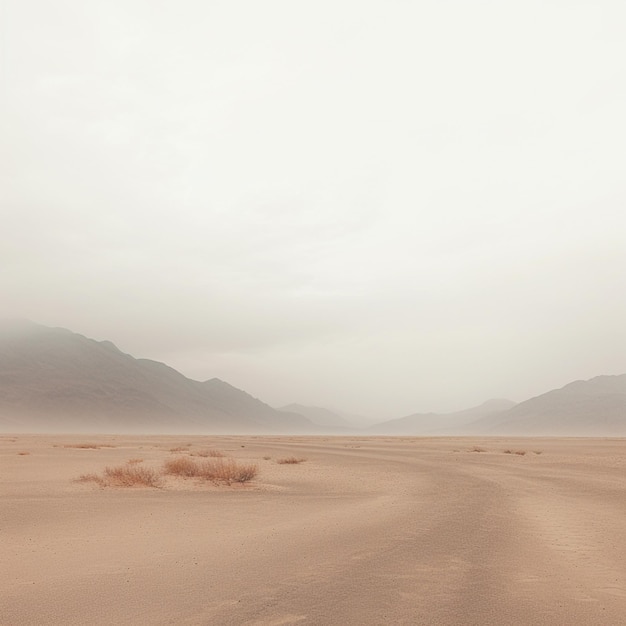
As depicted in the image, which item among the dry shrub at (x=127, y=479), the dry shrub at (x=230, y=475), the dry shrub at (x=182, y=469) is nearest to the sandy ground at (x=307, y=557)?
the dry shrub at (x=127, y=479)

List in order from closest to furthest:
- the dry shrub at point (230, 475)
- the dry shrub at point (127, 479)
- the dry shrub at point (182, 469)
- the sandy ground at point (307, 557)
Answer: the sandy ground at point (307, 557) → the dry shrub at point (127, 479) → the dry shrub at point (230, 475) → the dry shrub at point (182, 469)

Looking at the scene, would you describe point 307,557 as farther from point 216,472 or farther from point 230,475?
point 216,472

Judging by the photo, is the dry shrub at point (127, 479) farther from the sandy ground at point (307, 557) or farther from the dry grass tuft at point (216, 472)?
the dry grass tuft at point (216, 472)

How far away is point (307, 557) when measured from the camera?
7.65 metres

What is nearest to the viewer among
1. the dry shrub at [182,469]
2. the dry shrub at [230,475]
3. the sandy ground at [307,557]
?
the sandy ground at [307,557]

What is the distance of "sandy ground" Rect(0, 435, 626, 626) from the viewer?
5.53 m

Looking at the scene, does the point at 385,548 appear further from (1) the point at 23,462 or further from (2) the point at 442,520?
(1) the point at 23,462

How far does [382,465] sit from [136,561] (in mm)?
21027

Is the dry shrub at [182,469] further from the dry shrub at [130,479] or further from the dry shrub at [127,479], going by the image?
the dry shrub at [130,479]

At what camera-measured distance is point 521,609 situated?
5.57 m

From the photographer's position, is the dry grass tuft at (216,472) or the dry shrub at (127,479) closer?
the dry shrub at (127,479)

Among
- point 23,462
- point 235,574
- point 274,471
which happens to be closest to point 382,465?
point 274,471

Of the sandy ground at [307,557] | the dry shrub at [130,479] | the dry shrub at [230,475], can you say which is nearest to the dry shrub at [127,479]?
the dry shrub at [130,479]

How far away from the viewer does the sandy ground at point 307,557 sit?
5527 mm
